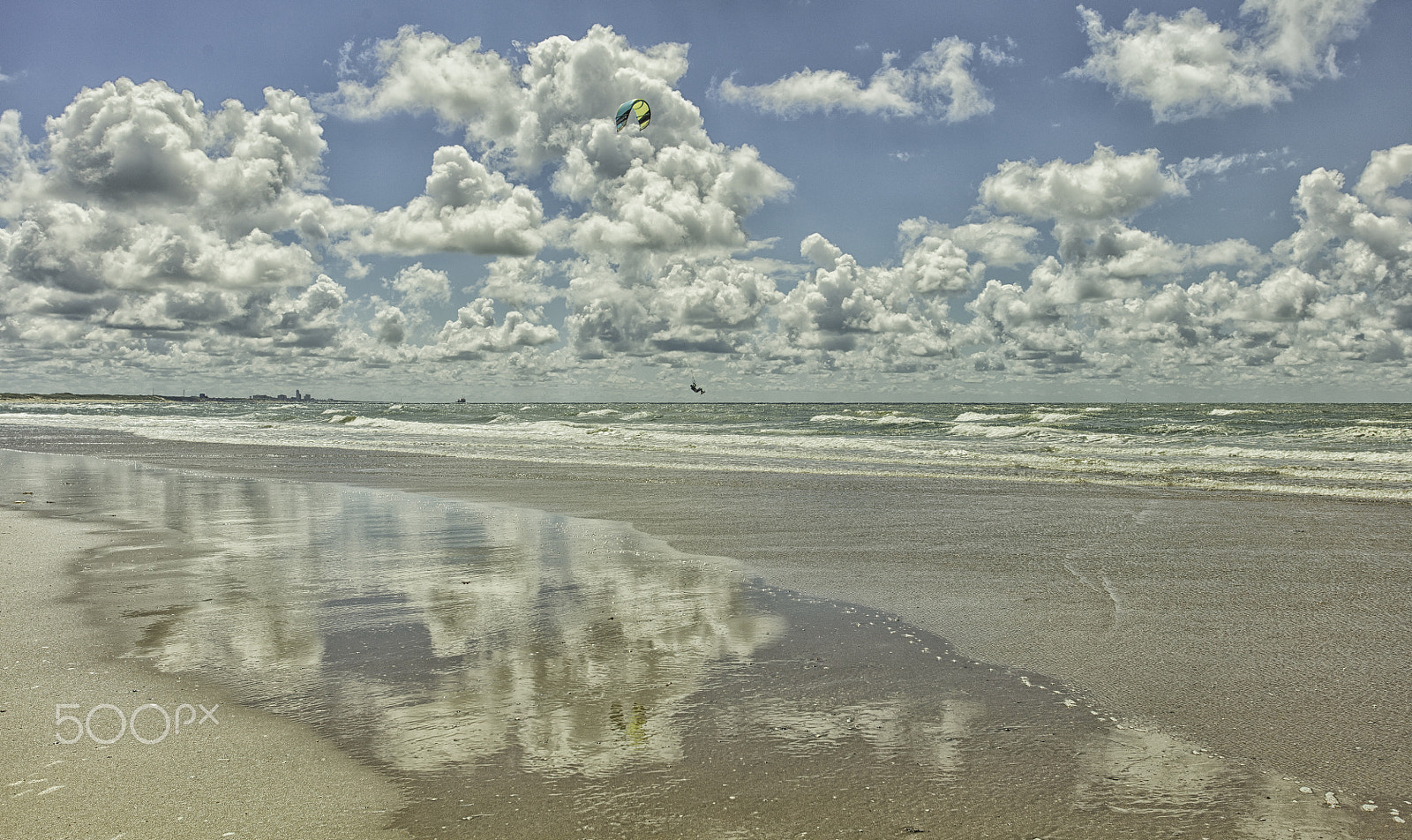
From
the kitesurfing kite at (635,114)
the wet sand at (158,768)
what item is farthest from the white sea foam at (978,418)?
the wet sand at (158,768)

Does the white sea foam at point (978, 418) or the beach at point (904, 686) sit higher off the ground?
the white sea foam at point (978, 418)

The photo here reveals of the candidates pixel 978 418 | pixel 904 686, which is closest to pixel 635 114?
pixel 904 686

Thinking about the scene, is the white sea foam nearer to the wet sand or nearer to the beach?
the beach

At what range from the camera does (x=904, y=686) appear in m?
5.14

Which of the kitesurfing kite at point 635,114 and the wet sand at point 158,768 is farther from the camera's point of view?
the kitesurfing kite at point 635,114

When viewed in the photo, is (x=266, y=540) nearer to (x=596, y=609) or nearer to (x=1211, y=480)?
(x=596, y=609)

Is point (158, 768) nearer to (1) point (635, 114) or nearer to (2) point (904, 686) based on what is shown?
(2) point (904, 686)

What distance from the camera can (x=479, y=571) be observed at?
8.68 meters

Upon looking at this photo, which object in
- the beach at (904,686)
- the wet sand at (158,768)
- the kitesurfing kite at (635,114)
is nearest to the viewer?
the wet sand at (158,768)

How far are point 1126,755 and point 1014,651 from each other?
1813 mm

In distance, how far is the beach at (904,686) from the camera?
11.8ft

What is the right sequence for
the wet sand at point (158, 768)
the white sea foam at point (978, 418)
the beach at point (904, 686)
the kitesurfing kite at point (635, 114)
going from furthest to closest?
1. the white sea foam at point (978, 418)
2. the kitesurfing kite at point (635, 114)
3. the beach at point (904, 686)
4. the wet sand at point (158, 768)

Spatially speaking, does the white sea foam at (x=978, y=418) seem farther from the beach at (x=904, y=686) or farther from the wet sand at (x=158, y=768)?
the wet sand at (x=158, y=768)

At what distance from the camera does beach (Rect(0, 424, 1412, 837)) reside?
3.58 m
